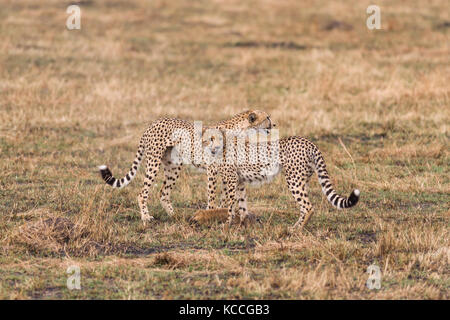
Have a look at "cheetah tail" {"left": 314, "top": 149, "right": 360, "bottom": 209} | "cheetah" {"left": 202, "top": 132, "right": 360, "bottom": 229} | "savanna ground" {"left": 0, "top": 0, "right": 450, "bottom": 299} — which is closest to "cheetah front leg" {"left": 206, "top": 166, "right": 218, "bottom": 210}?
"cheetah" {"left": 202, "top": 132, "right": 360, "bottom": 229}

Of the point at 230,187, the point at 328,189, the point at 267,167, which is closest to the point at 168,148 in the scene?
the point at 230,187

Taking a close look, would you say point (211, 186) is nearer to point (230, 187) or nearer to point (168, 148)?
point (230, 187)

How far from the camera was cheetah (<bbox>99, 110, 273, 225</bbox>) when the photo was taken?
7523 mm

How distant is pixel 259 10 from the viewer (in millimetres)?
24062

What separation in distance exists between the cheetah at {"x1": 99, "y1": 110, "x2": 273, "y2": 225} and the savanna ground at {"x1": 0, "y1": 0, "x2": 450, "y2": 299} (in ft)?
0.88

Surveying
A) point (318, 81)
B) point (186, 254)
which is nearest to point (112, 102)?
point (318, 81)

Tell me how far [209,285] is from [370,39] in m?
15.1

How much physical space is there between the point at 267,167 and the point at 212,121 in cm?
507

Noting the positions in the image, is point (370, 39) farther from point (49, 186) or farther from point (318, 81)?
point (49, 186)

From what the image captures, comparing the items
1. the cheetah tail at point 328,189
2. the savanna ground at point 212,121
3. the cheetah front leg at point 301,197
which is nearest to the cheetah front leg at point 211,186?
the savanna ground at point 212,121

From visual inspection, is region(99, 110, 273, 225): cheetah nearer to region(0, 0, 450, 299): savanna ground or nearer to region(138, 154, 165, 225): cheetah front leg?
region(138, 154, 165, 225): cheetah front leg

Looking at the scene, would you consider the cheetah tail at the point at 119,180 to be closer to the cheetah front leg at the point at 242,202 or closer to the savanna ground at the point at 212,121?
the savanna ground at the point at 212,121

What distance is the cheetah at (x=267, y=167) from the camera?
715 cm

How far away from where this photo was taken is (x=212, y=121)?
484 inches
